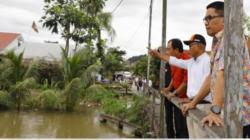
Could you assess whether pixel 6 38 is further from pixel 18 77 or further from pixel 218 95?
pixel 218 95

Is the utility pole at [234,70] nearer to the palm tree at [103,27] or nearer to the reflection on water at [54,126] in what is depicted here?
the reflection on water at [54,126]

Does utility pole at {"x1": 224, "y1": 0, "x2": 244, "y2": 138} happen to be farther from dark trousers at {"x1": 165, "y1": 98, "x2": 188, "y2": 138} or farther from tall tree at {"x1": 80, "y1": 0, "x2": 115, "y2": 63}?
tall tree at {"x1": 80, "y1": 0, "x2": 115, "y2": 63}

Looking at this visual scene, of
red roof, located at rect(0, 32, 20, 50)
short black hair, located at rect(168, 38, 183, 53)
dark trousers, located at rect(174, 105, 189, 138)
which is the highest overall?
red roof, located at rect(0, 32, 20, 50)

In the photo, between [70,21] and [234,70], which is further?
[70,21]

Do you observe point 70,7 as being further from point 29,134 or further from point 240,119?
point 240,119

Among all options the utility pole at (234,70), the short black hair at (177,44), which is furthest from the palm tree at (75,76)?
the utility pole at (234,70)

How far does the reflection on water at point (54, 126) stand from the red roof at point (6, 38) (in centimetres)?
1535

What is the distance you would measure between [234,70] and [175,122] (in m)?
2.66

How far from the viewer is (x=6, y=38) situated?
99.5 feet

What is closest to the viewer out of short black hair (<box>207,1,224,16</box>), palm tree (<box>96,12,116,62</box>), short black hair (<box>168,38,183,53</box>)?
short black hair (<box>207,1,224,16</box>)

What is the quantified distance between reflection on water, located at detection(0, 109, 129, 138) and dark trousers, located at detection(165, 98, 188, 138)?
5.14m

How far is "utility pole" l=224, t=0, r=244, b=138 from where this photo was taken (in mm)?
1969

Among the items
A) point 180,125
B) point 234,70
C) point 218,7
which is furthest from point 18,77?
point 234,70

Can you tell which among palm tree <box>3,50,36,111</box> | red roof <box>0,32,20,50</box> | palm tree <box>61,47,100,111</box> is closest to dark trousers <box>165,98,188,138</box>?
palm tree <box>61,47,100,111</box>
